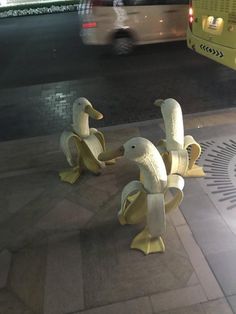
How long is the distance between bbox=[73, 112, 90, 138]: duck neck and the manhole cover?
5.09 feet

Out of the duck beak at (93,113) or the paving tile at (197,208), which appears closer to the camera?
the paving tile at (197,208)

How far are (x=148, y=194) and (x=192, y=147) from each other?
1199 millimetres

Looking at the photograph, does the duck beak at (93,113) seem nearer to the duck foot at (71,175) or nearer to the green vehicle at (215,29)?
the duck foot at (71,175)

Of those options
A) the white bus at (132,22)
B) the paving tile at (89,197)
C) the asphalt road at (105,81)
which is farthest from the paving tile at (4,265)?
the white bus at (132,22)

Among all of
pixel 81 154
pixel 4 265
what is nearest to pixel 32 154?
pixel 81 154

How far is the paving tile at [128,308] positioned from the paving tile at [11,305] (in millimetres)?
519

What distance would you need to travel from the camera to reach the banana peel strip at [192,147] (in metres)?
4.01

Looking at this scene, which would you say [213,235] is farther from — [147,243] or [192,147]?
[192,147]

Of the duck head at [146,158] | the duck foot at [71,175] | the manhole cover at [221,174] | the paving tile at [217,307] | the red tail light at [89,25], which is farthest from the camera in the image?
the red tail light at [89,25]

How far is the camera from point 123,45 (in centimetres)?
937

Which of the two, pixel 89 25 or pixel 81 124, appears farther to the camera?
pixel 89 25

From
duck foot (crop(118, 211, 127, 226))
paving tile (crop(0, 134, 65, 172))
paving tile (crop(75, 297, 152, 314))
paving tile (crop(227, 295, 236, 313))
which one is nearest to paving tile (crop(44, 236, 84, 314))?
paving tile (crop(75, 297, 152, 314))

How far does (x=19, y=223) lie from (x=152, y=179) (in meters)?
1.67

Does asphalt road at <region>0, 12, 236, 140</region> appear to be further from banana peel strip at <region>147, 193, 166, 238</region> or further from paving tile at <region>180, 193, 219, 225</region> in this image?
banana peel strip at <region>147, 193, 166, 238</region>
